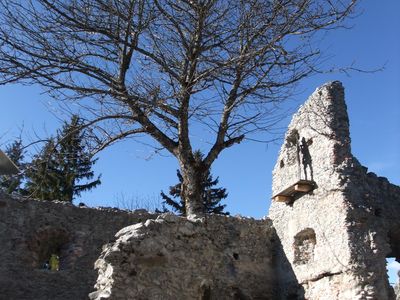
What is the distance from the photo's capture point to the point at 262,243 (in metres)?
12.0

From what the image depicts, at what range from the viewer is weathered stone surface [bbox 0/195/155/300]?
13.1 metres

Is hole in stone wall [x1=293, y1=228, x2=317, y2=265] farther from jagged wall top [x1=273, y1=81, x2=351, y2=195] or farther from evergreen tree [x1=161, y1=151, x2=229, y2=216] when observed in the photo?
evergreen tree [x1=161, y1=151, x2=229, y2=216]

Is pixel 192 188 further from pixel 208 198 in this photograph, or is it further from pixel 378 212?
pixel 208 198

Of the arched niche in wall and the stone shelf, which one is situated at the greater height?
the stone shelf

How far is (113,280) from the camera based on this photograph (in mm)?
8891

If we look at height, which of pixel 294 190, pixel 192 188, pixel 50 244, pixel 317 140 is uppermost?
pixel 317 140

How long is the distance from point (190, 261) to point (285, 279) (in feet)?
8.09

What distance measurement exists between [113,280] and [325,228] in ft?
14.5

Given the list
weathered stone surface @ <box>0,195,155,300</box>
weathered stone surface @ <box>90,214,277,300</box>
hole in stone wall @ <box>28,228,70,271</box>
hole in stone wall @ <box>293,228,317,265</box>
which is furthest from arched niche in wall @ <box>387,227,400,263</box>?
hole in stone wall @ <box>28,228,70,271</box>

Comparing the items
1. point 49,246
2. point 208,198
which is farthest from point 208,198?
point 49,246

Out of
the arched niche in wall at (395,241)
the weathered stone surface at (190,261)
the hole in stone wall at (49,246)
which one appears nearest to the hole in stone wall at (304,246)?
the weathered stone surface at (190,261)

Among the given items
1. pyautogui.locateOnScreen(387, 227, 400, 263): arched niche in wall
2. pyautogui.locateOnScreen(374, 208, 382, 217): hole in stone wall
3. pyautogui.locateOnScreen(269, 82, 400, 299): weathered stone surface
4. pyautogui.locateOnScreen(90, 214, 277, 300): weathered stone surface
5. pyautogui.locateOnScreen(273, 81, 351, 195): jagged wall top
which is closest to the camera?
pyautogui.locateOnScreen(90, 214, 277, 300): weathered stone surface

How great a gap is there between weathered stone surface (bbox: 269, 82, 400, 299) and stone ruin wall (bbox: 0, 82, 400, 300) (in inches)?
0.8

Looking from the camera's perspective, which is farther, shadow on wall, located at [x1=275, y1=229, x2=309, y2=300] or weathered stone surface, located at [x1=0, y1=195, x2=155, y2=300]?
weathered stone surface, located at [x1=0, y1=195, x2=155, y2=300]
